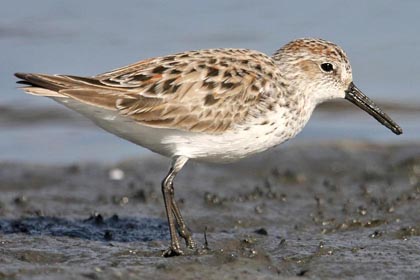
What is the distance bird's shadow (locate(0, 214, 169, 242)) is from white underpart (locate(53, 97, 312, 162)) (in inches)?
34.9

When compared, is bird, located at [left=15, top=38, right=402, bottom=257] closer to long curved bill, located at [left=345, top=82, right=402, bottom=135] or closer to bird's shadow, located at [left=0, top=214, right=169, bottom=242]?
bird's shadow, located at [left=0, top=214, right=169, bottom=242]

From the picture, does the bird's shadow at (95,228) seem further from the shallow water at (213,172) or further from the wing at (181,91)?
the wing at (181,91)

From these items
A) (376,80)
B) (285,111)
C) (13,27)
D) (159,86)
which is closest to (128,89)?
(159,86)

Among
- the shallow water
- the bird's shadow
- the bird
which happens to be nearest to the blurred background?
the shallow water

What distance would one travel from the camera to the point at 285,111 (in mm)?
7547

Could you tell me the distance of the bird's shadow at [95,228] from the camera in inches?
309

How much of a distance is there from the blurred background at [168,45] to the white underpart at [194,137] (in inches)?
159

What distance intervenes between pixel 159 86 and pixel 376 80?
6.63 m

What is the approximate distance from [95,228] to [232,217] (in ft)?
4.21

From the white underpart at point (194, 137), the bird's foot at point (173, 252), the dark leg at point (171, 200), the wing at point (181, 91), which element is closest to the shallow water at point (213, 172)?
the bird's foot at point (173, 252)

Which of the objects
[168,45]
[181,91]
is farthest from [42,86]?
[168,45]

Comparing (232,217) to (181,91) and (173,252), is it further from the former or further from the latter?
(181,91)

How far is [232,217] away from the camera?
8.66m

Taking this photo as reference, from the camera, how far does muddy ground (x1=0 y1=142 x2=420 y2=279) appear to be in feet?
21.9
